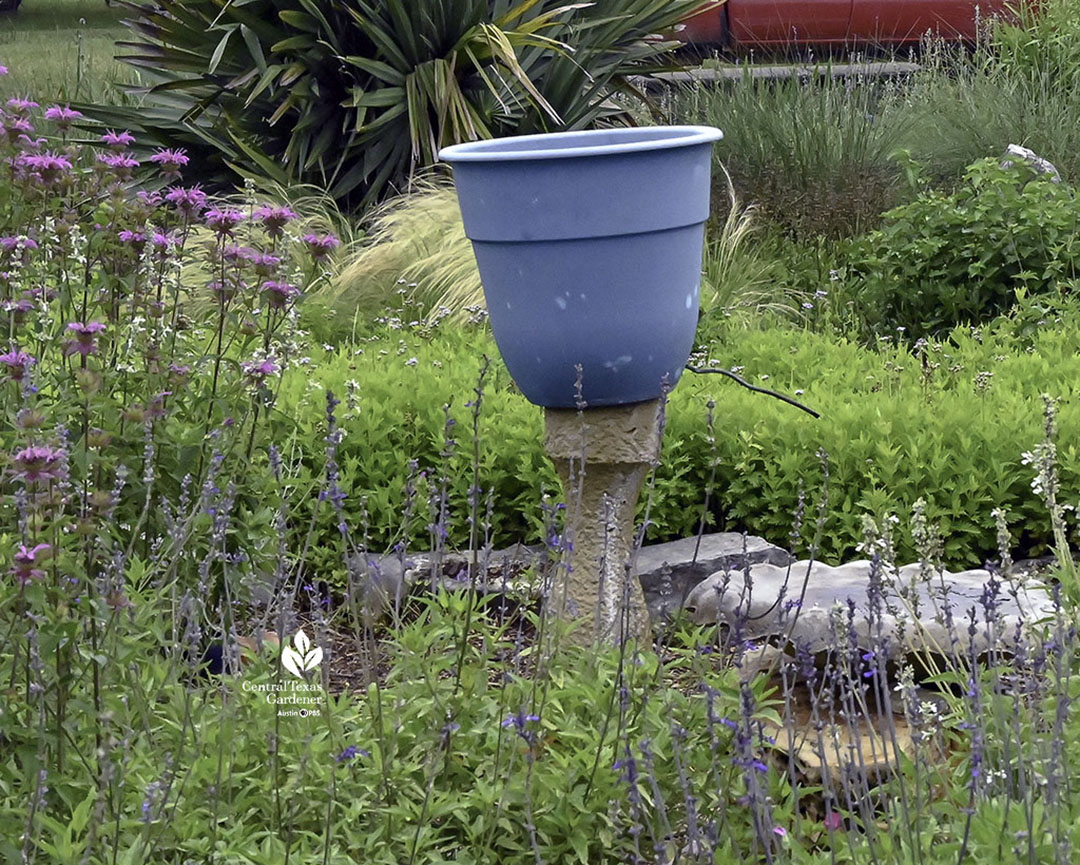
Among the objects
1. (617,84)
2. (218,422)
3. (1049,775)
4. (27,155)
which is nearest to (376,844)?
(1049,775)

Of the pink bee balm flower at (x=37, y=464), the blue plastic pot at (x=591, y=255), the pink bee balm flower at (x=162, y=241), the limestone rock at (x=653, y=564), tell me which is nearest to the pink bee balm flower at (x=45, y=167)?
the pink bee balm flower at (x=162, y=241)

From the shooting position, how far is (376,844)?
2.34m

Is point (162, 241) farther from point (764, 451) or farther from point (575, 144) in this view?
point (764, 451)

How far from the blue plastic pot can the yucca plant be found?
14.5 feet

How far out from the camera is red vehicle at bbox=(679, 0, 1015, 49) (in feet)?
41.0

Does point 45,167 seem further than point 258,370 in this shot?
Yes

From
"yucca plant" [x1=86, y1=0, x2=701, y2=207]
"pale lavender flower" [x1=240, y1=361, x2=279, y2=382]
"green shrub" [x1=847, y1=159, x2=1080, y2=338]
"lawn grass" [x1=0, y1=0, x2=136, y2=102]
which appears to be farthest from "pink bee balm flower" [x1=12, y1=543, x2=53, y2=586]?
"lawn grass" [x1=0, y1=0, x2=136, y2=102]

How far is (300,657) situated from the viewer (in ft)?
9.32

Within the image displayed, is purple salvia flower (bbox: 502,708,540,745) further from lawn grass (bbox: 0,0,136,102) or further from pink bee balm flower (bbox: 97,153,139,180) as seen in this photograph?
lawn grass (bbox: 0,0,136,102)

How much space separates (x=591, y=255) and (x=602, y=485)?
654mm

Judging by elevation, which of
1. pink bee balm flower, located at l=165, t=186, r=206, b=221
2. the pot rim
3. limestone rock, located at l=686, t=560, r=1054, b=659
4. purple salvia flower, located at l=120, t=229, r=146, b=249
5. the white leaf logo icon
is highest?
the pot rim

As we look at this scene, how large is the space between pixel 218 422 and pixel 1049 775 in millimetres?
2329

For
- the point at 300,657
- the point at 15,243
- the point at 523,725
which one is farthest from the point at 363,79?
the point at 523,725

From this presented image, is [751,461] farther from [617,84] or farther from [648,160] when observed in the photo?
[617,84]
